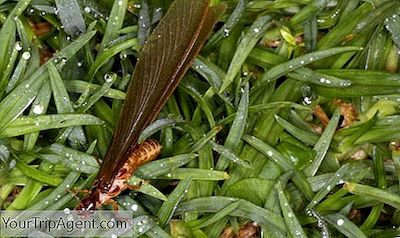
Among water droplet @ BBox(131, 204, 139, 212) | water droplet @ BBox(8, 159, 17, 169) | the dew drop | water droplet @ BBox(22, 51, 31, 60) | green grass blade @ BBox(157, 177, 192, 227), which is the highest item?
water droplet @ BBox(22, 51, 31, 60)

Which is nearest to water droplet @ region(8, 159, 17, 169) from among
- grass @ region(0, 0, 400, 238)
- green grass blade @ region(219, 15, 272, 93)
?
grass @ region(0, 0, 400, 238)

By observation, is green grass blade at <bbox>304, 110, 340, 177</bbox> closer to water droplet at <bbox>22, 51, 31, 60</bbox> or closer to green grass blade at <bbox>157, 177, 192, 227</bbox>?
green grass blade at <bbox>157, 177, 192, 227</bbox>

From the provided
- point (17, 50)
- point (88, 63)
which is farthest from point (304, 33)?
point (17, 50)

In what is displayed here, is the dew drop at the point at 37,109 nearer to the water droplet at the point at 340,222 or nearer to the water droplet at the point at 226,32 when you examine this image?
the water droplet at the point at 226,32

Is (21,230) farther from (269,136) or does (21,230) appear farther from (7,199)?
(269,136)

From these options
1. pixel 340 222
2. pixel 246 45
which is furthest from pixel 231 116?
pixel 340 222

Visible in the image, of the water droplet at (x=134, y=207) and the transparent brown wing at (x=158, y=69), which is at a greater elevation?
the transparent brown wing at (x=158, y=69)

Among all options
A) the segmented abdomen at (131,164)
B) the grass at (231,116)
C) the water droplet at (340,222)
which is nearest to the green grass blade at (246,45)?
the grass at (231,116)
